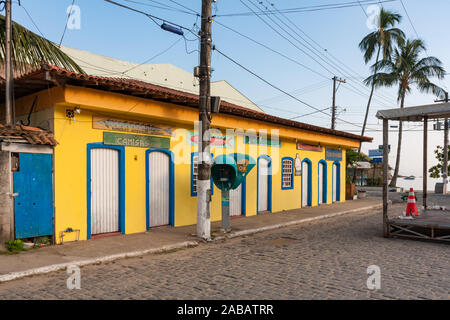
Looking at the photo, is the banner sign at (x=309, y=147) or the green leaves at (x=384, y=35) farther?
the green leaves at (x=384, y=35)

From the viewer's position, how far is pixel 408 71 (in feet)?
91.8

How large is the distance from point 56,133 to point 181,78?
22796 millimetres

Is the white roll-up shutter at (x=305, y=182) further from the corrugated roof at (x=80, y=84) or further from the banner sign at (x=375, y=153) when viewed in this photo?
the banner sign at (x=375, y=153)

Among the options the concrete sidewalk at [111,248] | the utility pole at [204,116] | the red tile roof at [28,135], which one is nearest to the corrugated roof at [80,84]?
the utility pole at [204,116]

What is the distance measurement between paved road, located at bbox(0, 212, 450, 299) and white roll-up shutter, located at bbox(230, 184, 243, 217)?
391 cm

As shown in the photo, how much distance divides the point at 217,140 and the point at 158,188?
2.74 metres

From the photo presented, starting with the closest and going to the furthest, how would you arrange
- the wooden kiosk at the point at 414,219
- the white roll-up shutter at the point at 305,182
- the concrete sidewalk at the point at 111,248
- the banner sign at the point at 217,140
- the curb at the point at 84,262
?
the curb at the point at 84,262, the concrete sidewalk at the point at 111,248, the wooden kiosk at the point at 414,219, the banner sign at the point at 217,140, the white roll-up shutter at the point at 305,182

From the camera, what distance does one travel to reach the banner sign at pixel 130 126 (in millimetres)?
8836

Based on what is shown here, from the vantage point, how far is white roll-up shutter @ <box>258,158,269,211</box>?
1409cm

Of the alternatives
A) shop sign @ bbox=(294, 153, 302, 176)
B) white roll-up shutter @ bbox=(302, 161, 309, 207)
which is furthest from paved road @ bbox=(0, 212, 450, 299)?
white roll-up shutter @ bbox=(302, 161, 309, 207)

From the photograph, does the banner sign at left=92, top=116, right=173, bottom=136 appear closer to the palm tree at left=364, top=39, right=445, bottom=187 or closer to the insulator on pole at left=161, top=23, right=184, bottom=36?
the insulator on pole at left=161, top=23, right=184, bottom=36

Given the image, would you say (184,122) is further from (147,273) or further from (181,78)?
(181,78)

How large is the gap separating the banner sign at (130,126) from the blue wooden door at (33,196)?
56.7 inches
